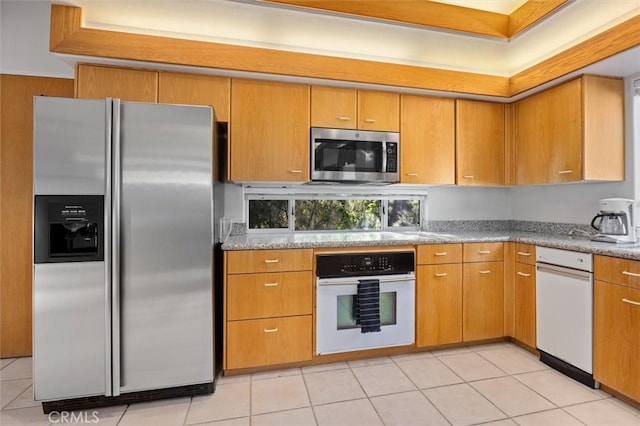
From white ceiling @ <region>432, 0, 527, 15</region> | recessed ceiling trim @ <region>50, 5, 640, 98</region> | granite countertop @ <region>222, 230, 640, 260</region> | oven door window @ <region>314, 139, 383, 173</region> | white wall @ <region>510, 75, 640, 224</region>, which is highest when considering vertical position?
white ceiling @ <region>432, 0, 527, 15</region>

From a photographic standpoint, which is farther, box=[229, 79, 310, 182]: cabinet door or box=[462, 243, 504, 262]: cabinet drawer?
box=[462, 243, 504, 262]: cabinet drawer

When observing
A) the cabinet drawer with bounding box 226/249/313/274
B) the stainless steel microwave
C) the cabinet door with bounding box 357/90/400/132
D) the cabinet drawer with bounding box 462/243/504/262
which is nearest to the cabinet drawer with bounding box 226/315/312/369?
the cabinet drawer with bounding box 226/249/313/274

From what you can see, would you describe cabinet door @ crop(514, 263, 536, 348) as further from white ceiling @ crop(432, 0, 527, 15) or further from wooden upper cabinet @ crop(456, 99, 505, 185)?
white ceiling @ crop(432, 0, 527, 15)

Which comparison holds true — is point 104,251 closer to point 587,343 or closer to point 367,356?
point 367,356

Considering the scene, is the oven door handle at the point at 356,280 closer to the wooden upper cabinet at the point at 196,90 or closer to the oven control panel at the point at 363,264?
the oven control panel at the point at 363,264

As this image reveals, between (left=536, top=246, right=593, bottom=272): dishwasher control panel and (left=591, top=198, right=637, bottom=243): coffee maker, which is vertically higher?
(left=591, top=198, right=637, bottom=243): coffee maker

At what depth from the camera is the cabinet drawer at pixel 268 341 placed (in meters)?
2.19

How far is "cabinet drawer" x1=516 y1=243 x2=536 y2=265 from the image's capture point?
2.49 metres

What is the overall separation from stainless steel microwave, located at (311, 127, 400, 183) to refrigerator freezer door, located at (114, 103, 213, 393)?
0.89 metres

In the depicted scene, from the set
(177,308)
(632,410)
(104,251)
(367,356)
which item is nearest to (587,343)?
(632,410)

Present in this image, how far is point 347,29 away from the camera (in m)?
2.32

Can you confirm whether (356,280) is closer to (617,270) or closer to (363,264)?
(363,264)

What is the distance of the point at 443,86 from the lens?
2.68m

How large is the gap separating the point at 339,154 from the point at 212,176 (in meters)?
1.06
